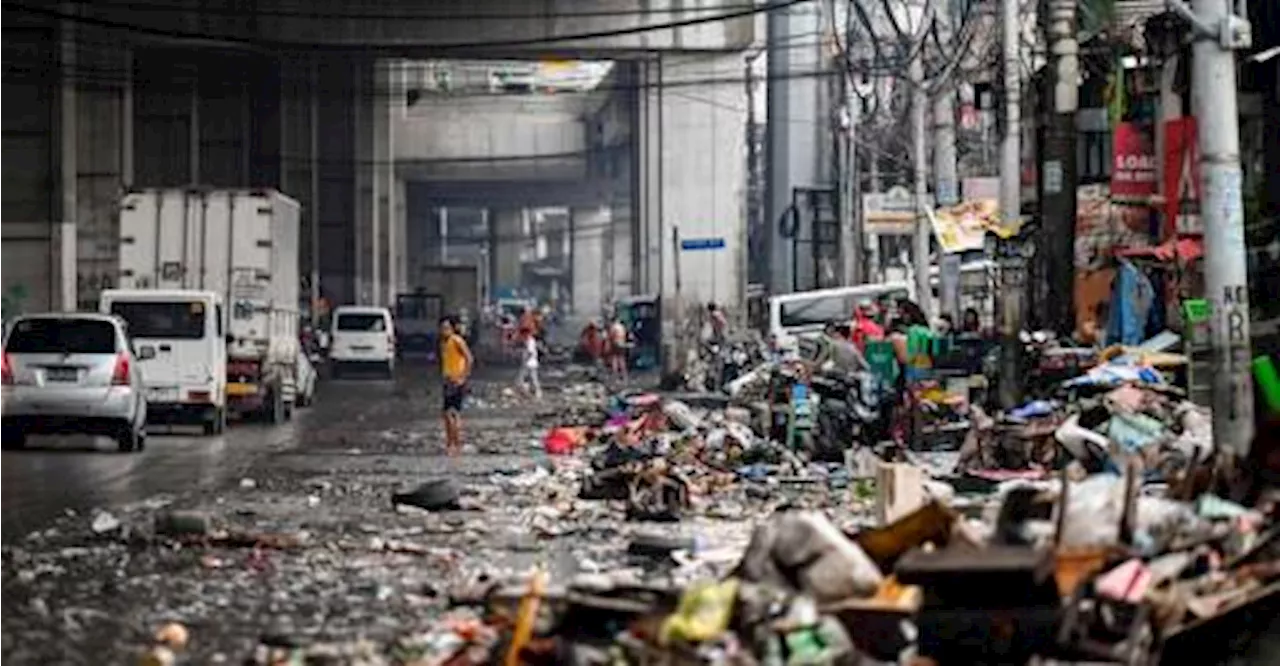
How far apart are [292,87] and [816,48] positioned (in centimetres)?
1847

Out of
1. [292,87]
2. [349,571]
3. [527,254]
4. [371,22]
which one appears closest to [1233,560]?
[349,571]

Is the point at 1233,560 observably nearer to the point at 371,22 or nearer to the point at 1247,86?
the point at 1247,86

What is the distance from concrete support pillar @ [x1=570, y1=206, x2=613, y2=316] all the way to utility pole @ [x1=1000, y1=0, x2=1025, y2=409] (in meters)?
92.4

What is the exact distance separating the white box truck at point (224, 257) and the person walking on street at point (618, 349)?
21.3 metres

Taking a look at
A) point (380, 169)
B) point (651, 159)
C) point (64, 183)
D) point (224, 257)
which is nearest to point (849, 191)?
point (651, 159)

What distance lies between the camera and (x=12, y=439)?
26.6 m

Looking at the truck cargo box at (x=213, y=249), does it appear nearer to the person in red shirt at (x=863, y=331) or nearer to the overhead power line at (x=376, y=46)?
the person in red shirt at (x=863, y=331)

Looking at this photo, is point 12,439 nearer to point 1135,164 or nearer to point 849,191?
point 1135,164

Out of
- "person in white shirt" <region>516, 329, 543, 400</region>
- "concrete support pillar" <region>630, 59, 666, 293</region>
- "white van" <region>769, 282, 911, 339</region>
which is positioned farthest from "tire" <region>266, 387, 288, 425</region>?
"concrete support pillar" <region>630, 59, 666, 293</region>

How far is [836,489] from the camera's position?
19.3 m

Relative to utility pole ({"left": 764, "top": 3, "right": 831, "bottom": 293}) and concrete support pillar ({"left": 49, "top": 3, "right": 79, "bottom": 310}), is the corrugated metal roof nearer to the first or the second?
concrete support pillar ({"left": 49, "top": 3, "right": 79, "bottom": 310})

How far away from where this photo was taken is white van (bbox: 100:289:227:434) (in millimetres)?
30469

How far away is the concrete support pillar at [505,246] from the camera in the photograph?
131m

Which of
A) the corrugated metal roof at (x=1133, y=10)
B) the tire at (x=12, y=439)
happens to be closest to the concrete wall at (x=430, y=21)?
the tire at (x=12, y=439)
